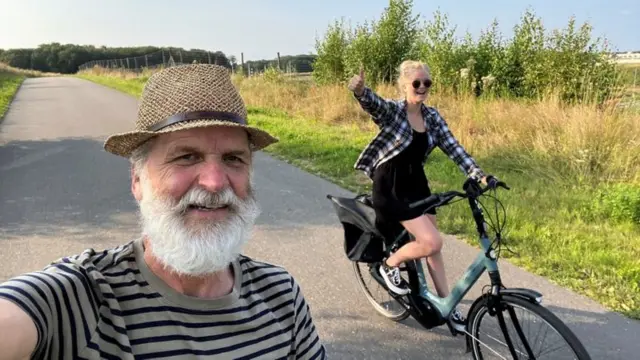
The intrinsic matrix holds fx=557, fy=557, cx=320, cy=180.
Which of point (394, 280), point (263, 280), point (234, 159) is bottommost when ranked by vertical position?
point (394, 280)

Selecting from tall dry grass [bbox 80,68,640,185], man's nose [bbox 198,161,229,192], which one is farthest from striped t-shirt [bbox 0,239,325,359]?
tall dry grass [bbox 80,68,640,185]

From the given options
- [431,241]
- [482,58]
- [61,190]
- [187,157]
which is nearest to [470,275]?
[431,241]

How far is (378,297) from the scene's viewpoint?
445cm

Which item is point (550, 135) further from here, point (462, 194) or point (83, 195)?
point (83, 195)


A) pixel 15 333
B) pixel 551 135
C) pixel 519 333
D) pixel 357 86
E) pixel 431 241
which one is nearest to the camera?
pixel 15 333

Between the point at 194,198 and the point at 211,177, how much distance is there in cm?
8

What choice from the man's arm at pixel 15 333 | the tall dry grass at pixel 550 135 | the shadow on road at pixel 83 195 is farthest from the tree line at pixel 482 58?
the man's arm at pixel 15 333

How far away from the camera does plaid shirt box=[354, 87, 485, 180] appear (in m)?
3.95

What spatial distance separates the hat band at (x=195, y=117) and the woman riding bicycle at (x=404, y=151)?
2383 mm

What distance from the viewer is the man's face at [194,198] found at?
1.65 meters

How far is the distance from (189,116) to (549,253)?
4.42m

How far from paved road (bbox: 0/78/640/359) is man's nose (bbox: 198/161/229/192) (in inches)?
90.8

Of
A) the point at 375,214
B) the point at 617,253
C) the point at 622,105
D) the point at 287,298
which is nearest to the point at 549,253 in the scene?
the point at 617,253

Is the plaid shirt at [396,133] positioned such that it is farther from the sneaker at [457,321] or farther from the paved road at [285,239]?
the paved road at [285,239]
